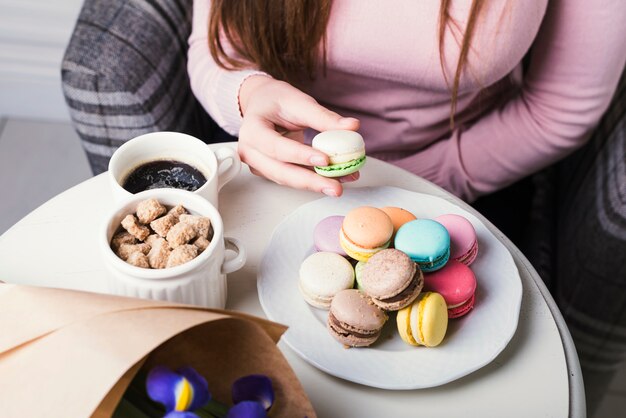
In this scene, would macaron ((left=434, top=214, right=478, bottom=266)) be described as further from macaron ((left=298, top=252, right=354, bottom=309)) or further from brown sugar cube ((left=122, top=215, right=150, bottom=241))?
brown sugar cube ((left=122, top=215, right=150, bottom=241))

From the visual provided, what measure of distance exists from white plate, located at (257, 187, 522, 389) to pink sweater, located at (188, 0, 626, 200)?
0.83 ft

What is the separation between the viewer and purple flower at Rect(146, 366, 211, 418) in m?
0.45

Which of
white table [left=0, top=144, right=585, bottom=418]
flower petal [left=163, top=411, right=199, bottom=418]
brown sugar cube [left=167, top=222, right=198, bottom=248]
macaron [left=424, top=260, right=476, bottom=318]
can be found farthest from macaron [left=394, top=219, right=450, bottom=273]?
flower petal [left=163, top=411, right=199, bottom=418]

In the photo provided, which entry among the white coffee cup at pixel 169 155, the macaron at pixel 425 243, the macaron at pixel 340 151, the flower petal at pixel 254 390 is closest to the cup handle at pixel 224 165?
the white coffee cup at pixel 169 155

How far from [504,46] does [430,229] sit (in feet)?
1.09

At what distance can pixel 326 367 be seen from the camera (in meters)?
0.63

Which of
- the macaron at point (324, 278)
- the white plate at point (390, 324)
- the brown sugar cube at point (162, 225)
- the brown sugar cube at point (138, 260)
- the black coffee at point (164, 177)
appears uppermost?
the brown sugar cube at point (162, 225)

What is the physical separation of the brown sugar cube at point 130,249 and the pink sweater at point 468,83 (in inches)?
14.1

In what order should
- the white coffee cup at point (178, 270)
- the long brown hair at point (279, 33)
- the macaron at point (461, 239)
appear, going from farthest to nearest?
1. the long brown hair at point (279, 33)
2. the macaron at point (461, 239)
3. the white coffee cup at point (178, 270)

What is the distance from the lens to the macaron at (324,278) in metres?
0.68

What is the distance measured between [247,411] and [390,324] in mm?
255

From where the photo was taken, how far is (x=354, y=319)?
2.09 feet

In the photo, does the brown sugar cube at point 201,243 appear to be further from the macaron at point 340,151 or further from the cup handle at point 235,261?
the macaron at point 340,151

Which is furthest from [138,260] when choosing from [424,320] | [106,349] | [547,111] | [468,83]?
[547,111]
